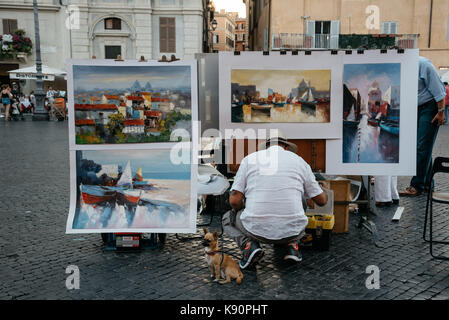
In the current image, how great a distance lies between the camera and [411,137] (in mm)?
4004

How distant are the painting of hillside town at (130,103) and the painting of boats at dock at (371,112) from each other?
1.48 metres

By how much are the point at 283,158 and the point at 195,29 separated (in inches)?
948

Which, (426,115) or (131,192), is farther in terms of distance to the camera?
(426,115)

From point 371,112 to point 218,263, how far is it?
198 cm

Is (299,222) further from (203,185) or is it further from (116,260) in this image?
(116,260)

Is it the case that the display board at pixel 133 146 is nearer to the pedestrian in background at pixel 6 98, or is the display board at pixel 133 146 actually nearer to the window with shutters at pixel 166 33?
the pedestrian in background at pixel 6 98

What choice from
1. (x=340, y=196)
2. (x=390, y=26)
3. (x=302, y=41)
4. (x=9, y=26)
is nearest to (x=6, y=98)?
(x=9, y=26)

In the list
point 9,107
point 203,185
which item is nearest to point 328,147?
point 203,185

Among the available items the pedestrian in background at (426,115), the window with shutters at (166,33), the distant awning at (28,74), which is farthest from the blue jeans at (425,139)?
the window with shutters at (166,33)

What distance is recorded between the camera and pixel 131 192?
12.1 feet

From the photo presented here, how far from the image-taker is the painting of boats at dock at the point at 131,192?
3654mm

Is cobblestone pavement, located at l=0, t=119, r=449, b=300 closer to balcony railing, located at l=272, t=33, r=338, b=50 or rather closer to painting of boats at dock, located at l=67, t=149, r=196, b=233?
painting of boats at dock, located at l=67, t=149, r=196, b=233

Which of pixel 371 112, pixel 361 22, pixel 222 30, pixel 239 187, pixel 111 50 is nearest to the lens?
pixel 239 187

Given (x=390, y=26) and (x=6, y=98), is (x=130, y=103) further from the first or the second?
(x=390, y=26)
